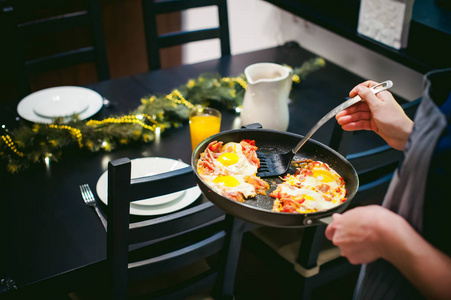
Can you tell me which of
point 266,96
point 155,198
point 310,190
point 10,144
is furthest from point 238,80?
point 310,190

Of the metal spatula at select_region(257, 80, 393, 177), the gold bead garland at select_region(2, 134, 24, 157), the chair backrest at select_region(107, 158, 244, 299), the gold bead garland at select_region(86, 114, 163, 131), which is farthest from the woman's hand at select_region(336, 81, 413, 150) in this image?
the gold bead garland at select_region(2, 134, 24, 157)

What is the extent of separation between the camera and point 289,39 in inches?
125

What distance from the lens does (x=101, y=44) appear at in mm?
2469

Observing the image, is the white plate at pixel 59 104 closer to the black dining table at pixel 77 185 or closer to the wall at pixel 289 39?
the black dining table at pixel 77 185

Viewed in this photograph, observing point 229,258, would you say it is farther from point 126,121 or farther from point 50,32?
point 50,32

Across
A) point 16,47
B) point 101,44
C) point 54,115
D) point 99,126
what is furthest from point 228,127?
point 16,47

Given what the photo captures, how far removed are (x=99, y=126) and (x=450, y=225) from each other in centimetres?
134

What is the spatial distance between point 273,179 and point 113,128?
2.89 feet

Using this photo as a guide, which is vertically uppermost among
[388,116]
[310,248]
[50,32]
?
[388,116]

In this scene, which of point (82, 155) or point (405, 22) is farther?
point (405, 22)

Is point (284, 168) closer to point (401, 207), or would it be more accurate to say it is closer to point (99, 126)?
point (401, 207)

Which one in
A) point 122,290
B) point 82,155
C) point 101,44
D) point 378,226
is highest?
point 378,226

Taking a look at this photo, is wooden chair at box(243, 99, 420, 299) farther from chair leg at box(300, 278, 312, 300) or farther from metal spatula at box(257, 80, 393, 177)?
metal spatula at box(257, 80, 393, 177)

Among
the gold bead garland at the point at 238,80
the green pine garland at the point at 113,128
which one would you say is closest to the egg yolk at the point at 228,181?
the green pine garland at the point at 113,128
